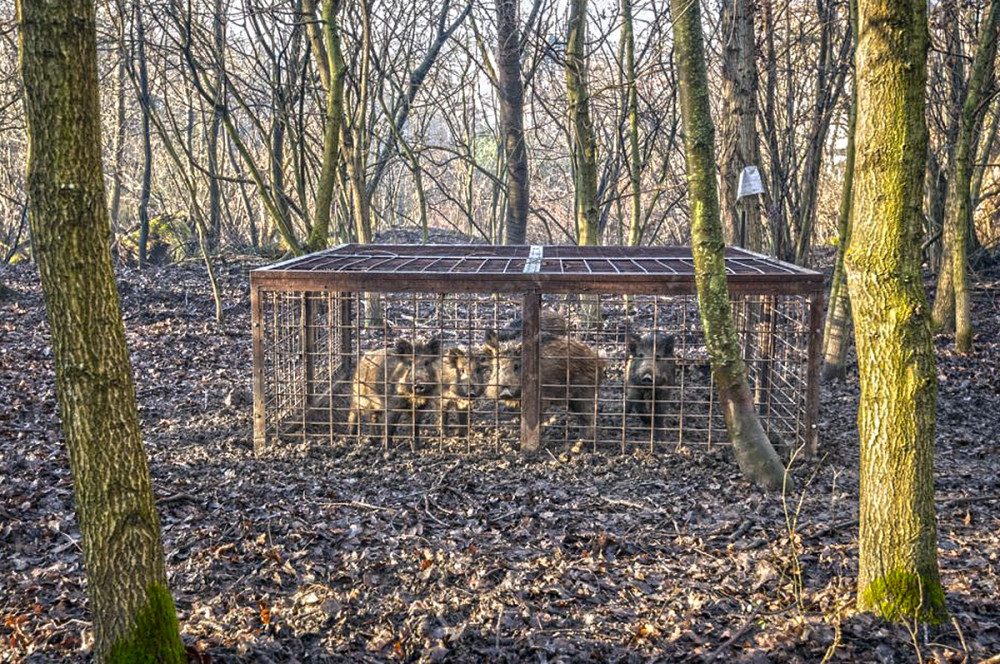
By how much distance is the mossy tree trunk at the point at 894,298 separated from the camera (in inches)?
133

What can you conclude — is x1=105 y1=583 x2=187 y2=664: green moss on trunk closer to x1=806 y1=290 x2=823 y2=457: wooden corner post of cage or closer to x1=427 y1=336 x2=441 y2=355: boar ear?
x1=427 y1=336 x2=441 y2=355: boar ear

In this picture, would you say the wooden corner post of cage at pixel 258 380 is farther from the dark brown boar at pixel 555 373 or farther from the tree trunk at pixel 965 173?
the tree trunk at pixel 965 173

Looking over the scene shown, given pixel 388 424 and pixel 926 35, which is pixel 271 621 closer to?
pixel 388 424

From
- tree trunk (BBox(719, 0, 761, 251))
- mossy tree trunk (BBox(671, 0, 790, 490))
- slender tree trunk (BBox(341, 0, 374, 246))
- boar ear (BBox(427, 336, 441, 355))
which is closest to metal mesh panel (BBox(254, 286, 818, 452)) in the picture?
boar ear (BBox(427, 336, 441, 355))

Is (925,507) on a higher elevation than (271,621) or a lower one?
higher

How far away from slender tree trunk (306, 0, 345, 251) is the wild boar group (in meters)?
2.34

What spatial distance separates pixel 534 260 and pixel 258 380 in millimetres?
2739

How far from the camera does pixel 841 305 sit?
8.81 metres

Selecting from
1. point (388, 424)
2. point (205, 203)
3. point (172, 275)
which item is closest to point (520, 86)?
point (172, 275)

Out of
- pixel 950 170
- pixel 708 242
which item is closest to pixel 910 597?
pixel 708 242

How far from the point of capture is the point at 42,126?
2.73 meters

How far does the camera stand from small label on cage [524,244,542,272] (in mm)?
7039

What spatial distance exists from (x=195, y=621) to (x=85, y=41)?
104 inches

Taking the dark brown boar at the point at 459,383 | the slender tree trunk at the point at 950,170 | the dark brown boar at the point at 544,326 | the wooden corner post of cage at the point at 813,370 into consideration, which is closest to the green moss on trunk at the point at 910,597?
the wooden corner post of cage at the point at 813,370
